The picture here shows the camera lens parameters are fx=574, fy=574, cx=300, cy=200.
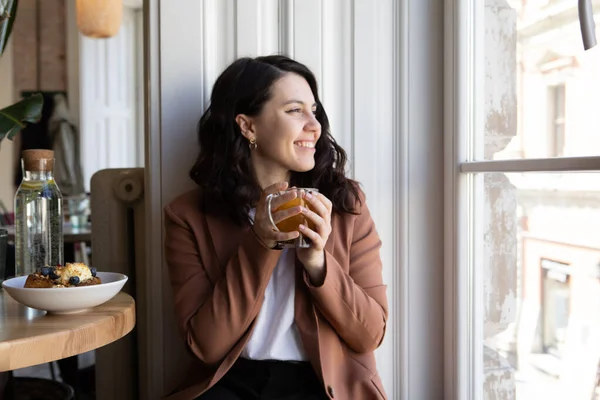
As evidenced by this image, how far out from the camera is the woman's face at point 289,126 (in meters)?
1.32

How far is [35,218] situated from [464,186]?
3.58 ft

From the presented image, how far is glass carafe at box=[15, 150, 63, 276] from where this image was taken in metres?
1.30

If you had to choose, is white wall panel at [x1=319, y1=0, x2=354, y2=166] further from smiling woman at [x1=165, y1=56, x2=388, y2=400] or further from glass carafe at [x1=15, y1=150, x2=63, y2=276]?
glass carafe at [x1=15, y1=150, x2=63, y2=276]

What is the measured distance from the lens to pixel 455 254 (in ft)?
5.21

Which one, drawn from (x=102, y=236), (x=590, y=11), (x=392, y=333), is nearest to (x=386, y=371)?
(x=392, y=333)

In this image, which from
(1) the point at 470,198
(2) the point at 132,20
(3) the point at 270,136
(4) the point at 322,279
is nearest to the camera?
(4) the point at 322,279

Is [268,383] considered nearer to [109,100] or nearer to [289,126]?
[289,126]

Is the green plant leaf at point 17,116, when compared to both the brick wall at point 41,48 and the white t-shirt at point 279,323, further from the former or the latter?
the brick wall at point 41,48

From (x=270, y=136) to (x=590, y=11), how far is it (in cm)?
69

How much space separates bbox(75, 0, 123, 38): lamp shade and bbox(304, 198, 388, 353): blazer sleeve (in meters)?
2.23

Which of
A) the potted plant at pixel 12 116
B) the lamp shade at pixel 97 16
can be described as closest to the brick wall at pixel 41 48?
the lamp shade at pixel 97 16

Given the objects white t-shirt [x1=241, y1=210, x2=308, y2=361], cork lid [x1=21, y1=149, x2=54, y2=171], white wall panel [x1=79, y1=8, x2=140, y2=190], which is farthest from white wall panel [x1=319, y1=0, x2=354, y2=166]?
white wall panel [x1=79, y1=8, x2=140, y2=190]

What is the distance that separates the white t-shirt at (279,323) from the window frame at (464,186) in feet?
1.68

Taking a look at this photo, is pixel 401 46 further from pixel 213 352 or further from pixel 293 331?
pixel 213 352
